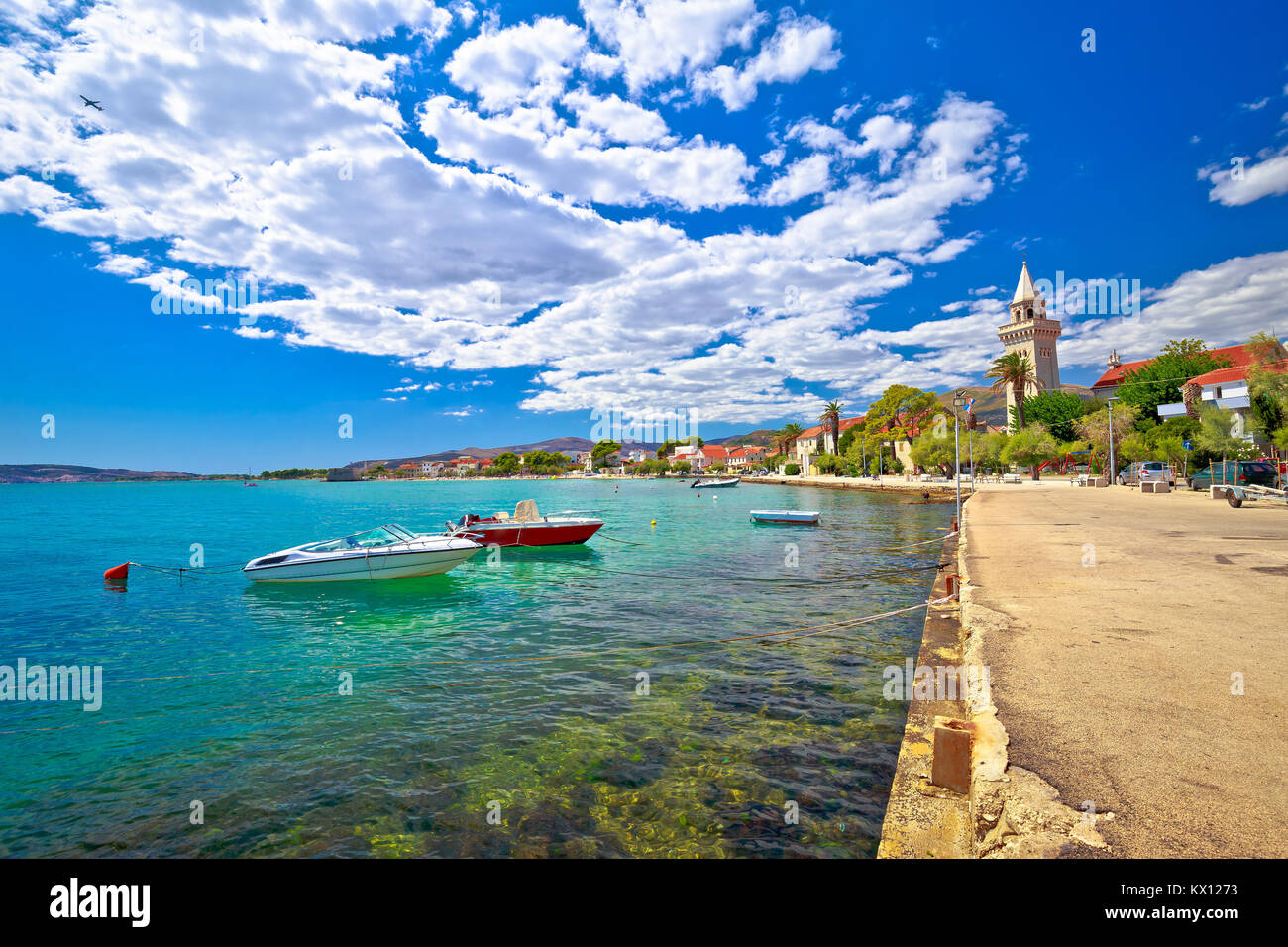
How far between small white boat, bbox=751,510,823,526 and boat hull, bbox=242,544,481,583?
24.3 m

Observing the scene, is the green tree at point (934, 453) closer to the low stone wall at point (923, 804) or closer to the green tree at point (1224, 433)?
the green tree at point (1224, 433)

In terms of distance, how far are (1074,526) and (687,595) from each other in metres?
14.7

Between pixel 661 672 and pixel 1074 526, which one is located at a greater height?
pixel 1074 526

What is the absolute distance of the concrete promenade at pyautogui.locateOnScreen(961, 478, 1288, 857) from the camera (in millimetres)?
3826

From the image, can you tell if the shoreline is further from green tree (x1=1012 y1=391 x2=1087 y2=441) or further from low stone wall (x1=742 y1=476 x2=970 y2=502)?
green tree (x1=1012 y1=391 x2=1087 y2=441)

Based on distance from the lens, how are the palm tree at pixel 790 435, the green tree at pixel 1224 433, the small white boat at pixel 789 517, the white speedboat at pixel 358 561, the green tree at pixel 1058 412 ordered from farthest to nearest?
the palm tree at pixel 790 435 → the green tree at pixel 1058 412 → the green tree at pixel 1224 433 → the small white boat at pixel 789 517 → the white speedboat at pixel 358 561

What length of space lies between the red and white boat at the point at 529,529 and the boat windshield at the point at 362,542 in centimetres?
742

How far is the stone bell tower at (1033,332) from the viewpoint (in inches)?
4087

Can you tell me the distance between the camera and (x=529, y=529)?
97.7 ft

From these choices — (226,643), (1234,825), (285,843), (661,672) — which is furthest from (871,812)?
(226,643)

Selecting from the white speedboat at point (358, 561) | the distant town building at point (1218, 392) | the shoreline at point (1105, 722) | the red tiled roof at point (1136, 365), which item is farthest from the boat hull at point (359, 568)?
the red tiled roof at point (1136, 365)
